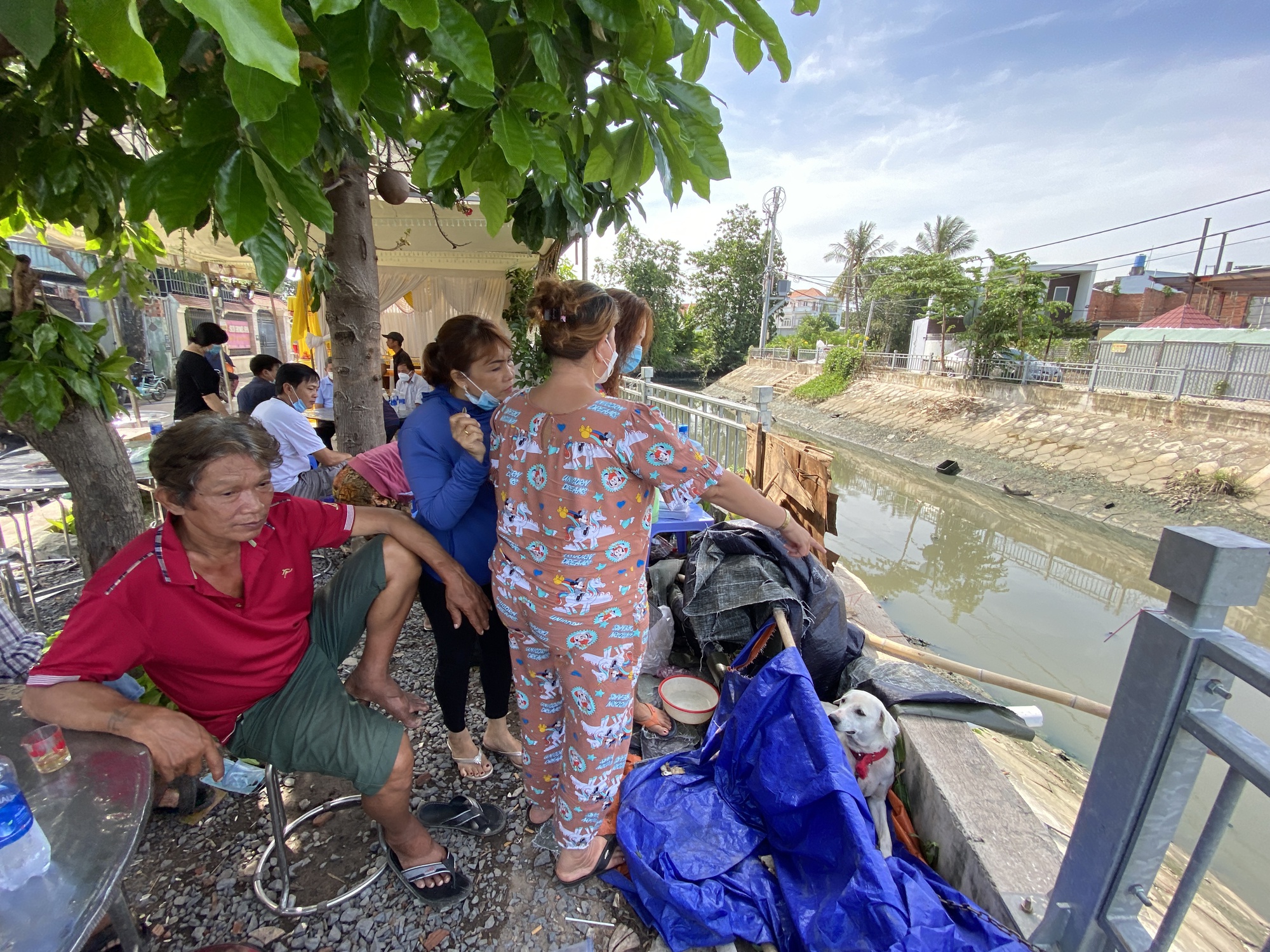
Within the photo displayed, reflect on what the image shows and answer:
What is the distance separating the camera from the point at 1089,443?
11.6 m

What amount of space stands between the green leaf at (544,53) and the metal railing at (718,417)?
101 inches

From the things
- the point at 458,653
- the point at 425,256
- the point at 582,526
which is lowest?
the point at 458,653

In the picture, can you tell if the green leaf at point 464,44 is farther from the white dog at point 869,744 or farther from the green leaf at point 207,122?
the white dog at point 869,744

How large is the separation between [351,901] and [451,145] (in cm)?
203

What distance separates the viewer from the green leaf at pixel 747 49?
3.72 feet

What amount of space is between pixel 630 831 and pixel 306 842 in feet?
3.53

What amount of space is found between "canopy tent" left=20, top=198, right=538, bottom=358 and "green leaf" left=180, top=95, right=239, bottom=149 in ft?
9.17

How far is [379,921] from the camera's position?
1.63 m

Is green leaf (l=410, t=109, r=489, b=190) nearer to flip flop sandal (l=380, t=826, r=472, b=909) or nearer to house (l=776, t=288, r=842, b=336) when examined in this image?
flip flop sandal (l=380, t=826, r=472, b=909)

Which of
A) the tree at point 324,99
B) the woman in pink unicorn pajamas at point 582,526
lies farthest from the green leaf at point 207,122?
the woman in pink unicorn pajamas at point 582,526

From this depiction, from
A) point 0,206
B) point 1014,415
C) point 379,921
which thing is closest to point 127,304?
point 0,206

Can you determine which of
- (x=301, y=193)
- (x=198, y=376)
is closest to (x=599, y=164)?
(x=301, y=193)

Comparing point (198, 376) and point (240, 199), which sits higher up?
point (240, 199)

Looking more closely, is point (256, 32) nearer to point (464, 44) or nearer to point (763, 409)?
point (464, 44)
